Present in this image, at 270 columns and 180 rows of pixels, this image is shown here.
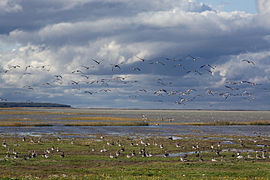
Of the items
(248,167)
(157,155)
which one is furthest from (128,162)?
(248,167)

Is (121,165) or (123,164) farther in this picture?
(123,164)

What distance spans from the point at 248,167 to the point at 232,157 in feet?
25.1

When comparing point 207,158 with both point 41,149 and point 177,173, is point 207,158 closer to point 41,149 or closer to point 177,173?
point 177,173

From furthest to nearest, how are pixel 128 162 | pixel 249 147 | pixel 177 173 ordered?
pixel 249 147
pixel 128 162
pixel 177 173

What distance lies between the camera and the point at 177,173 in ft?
94.5

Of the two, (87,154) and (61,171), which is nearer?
(61,171)

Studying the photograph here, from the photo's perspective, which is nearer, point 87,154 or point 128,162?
point 128,162

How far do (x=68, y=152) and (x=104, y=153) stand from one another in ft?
13.9

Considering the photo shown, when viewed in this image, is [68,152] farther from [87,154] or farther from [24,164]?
[24,164]

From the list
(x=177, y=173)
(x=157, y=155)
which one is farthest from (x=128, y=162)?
(x=177, y=173)

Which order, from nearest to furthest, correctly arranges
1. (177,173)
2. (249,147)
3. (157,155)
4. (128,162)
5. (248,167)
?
(177,173)
(248,167)
(128,162)
(157,155)
(249,147)

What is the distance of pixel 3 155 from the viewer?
39875 millimetres

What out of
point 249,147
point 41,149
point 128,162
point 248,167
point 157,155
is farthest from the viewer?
point 249,147

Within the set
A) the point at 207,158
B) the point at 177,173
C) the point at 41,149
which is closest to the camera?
the point at 177,173
